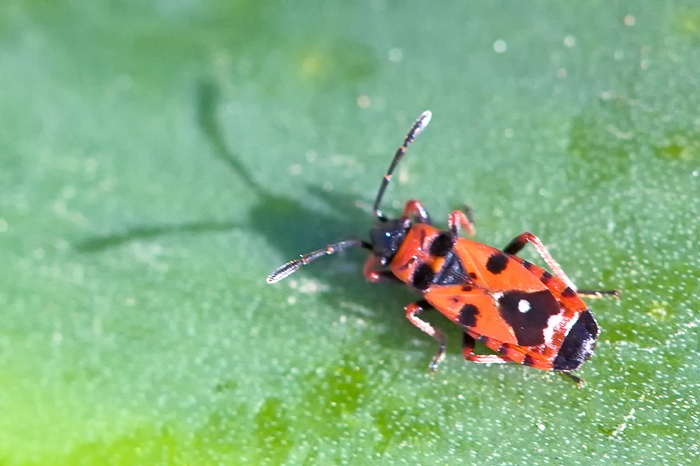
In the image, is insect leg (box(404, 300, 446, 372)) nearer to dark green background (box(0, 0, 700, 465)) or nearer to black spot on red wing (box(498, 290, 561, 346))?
dark green background (box(0, 0, 700, 465))

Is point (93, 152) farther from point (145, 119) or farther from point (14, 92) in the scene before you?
point (14, 92)

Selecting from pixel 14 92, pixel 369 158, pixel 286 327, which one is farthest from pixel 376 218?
pixel 14 92

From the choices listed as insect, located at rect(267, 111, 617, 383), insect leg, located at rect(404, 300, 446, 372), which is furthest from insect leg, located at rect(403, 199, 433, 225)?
insect leg, located at rect(404, 300, 446, 372)

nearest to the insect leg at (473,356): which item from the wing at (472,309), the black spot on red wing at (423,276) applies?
the wing at (472,309)

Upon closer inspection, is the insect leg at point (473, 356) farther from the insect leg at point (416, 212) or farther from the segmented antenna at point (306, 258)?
the segmented antenna at point (306, 258)

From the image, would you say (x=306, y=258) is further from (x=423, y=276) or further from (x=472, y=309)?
(x=472, y=309)
